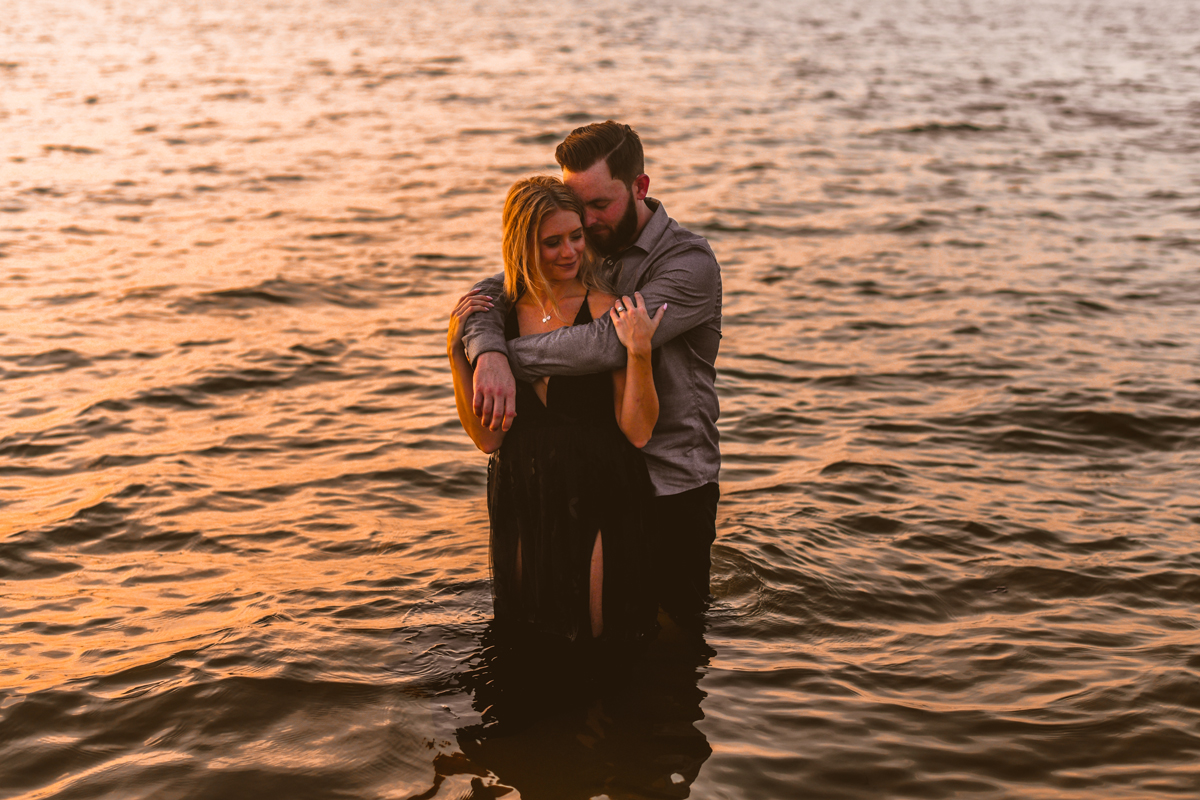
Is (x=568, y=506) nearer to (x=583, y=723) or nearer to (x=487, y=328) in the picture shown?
(x=487, y=328)

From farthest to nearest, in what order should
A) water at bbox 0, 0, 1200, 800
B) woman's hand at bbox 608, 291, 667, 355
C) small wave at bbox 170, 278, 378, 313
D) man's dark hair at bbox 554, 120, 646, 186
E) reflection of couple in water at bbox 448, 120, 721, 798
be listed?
1. small wave at bbox 170, 278, 378, 313
2. water at bbox 0, 0, 1200, 800
3. man's dark hair at bbox 554, 120, 646, 186
4. reflection of couple in water at bbox 448, 120, 721, 798
5. woman's hand at bbox 608, 291, 667, 355

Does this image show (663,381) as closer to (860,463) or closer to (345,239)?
(860,463)

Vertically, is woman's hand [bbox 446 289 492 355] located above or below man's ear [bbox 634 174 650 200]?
below

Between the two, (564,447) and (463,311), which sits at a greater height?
(463,311)

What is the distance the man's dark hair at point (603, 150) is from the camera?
4328 millimetres

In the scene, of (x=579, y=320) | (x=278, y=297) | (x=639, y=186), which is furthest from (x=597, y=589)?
(x=278, y=297)

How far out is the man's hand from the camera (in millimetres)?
4172

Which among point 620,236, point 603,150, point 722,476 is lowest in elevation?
point 722,476

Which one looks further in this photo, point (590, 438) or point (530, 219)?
point (590, 438)

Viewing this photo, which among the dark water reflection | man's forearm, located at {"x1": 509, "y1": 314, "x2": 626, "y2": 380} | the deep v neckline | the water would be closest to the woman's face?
the deep v neckline

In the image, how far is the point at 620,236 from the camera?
15.0 feet

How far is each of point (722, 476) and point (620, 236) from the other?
357 cm

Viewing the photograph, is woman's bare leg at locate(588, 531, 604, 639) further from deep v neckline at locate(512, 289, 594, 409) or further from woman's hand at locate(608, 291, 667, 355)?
woman's hand at locate(608, 291, 667, 355)

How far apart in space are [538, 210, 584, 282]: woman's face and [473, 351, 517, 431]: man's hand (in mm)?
394
